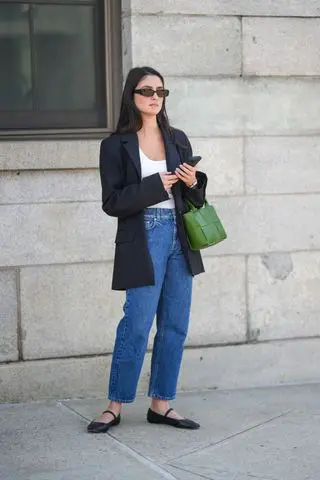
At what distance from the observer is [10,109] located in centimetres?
631

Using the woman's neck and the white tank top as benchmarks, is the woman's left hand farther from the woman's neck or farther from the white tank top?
the woman's neck

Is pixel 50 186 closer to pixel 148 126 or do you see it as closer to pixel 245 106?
pixel 148 126

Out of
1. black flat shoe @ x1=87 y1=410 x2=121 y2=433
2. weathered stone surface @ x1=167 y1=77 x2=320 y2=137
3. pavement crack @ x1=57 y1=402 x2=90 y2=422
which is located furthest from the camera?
weathered stone surface @ x1=167 y1=77 x2=320 y2=137

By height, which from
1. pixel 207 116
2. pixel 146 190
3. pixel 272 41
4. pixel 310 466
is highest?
pixel 272 41

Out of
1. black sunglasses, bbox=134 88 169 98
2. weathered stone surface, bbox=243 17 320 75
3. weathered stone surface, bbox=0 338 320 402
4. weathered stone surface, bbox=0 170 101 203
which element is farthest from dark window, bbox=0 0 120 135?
weathered stone surface, bbox=0 338 320 402

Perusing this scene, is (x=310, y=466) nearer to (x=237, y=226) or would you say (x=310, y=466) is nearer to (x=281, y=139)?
(x=237, y=226)

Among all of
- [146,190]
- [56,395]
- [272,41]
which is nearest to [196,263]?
[146,190]

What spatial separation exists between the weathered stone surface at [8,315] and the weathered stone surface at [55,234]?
0.35 feet

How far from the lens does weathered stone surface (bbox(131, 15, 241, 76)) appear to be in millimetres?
6145

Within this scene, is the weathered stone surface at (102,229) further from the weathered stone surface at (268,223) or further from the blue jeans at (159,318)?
the blue jeans at (159,318)

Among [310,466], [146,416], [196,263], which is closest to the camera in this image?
[310,466]

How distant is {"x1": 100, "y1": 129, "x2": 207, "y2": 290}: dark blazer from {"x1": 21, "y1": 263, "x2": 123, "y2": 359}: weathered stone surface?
1013 mm

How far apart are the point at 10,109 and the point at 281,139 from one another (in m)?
1.79

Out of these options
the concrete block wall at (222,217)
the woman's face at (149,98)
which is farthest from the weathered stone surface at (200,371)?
the woman's face at (149,98)
